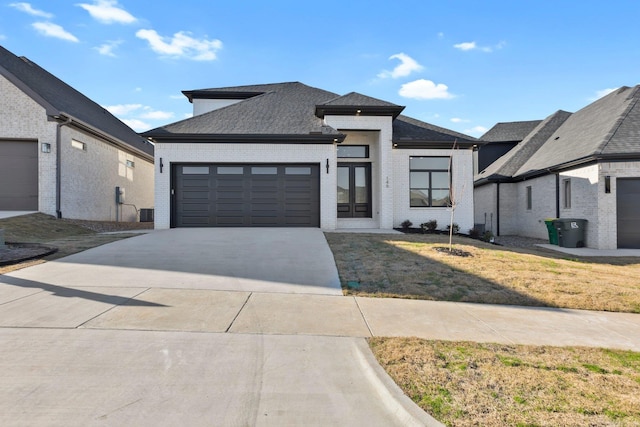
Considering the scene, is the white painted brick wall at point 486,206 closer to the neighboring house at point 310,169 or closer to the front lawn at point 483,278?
the neighboring house at point 310,169

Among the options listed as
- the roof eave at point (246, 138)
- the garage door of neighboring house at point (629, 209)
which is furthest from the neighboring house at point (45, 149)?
the garage door of neighboring house at point (629, 209)

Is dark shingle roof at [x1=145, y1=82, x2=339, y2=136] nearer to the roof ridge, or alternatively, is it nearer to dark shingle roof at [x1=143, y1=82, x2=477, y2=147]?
dark shingle roof at [x1=143, y1=82, x2=477, y2=147]

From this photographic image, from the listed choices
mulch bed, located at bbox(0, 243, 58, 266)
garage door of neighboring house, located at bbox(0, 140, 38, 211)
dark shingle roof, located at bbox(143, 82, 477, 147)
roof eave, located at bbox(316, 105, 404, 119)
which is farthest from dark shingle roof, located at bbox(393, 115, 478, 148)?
garage door of neighboring house, located at bbox(0, 140, 38, 211)

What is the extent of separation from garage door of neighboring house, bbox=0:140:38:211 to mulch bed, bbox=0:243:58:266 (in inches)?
264

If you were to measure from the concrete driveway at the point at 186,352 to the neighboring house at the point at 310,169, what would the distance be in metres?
7.39

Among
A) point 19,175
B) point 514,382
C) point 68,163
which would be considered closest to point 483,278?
point 514,382

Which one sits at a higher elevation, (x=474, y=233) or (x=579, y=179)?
(x=579, y=179)

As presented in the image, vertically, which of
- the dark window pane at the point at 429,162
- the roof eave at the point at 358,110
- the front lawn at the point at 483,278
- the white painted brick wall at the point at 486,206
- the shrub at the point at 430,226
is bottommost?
the front lawn at the point at 483,278

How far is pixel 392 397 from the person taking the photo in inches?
115

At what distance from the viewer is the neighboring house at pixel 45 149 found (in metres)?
14.6

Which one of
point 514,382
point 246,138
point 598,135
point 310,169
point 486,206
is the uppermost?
point 598,135

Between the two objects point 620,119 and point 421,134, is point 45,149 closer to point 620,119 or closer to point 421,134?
point 421,134

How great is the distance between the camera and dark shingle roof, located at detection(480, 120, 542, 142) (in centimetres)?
2396

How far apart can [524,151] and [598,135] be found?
606cm
